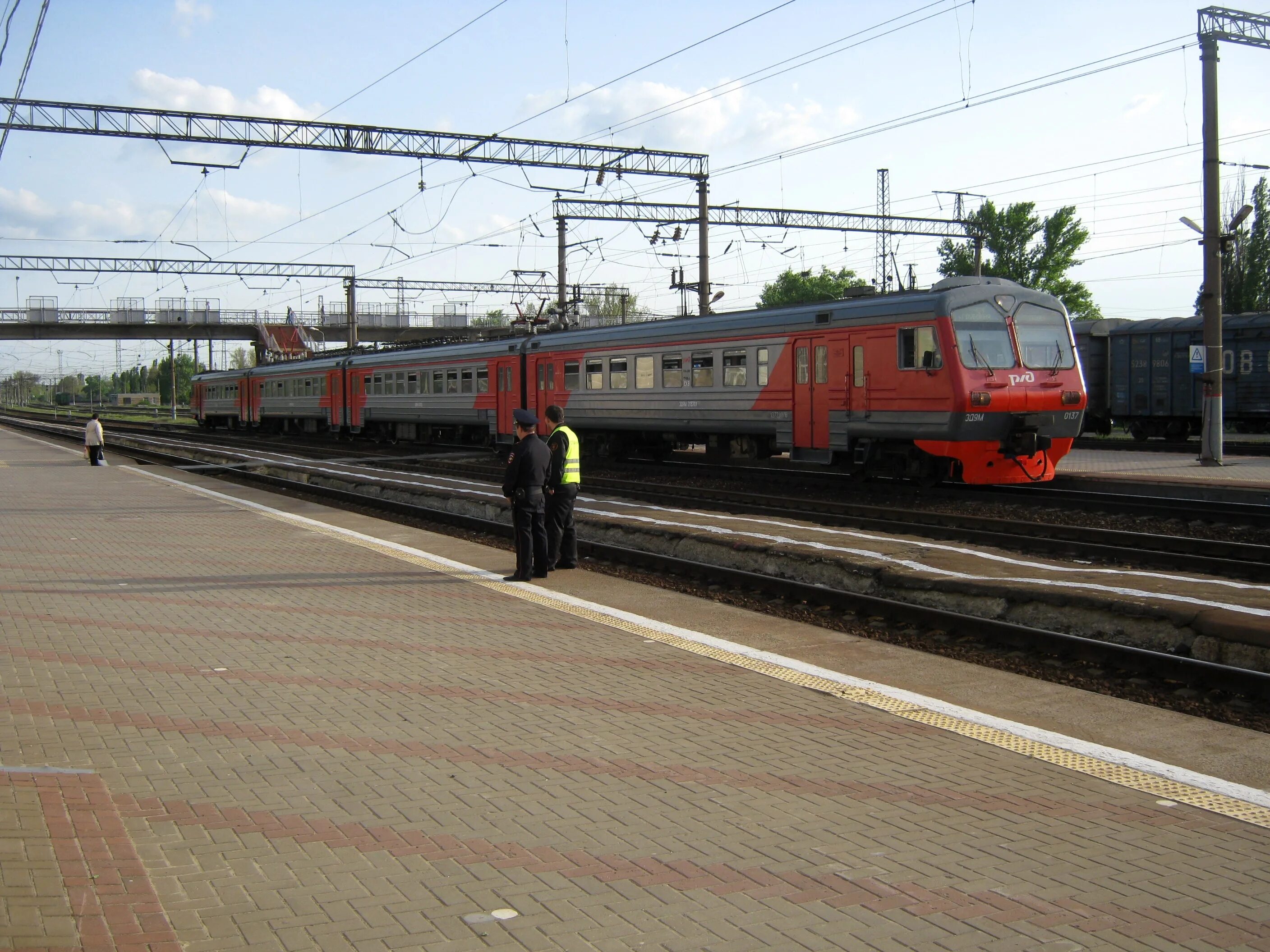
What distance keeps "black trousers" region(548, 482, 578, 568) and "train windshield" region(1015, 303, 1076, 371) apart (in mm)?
8394

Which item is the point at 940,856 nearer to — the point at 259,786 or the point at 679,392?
the point at 259,786

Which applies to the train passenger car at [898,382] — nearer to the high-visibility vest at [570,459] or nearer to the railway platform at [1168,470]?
the railway platform at [1168,470]

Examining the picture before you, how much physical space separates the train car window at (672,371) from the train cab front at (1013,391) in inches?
253

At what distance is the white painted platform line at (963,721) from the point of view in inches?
204

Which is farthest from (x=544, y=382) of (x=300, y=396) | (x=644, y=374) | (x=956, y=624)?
(x=300, y=396)

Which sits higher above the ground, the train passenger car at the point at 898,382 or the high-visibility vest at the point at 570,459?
the train passenger car at the point at 898,382

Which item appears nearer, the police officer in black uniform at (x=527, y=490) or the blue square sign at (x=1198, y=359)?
the police officer in black uniform at (x=527, y=490)

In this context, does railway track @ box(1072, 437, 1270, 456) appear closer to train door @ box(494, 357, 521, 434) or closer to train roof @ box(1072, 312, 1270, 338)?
train roof @ box(1072, 312, 1270, 338)

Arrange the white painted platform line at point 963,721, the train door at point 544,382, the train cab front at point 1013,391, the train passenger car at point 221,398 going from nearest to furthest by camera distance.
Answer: the white painted platform line at point 963,721, the train cab front at point 1013,391, the train door at point 544,382, the train passenger car at point 221,398

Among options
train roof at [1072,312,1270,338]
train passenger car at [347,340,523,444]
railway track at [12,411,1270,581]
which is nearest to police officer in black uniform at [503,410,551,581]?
railway track at [12,411,1270,581]

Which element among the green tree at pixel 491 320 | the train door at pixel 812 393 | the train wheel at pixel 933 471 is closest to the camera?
the train wheel at pixel 933 471

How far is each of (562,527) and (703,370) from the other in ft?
32.8

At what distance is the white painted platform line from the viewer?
519 centimetres

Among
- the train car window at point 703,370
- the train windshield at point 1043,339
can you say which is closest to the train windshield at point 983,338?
the train windshield at point 1043,339
